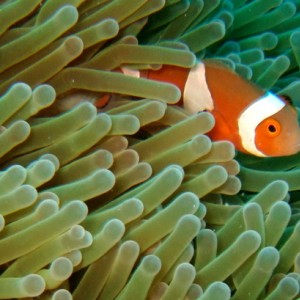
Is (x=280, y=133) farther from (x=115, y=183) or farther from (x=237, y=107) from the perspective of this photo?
(x=115, y=183)

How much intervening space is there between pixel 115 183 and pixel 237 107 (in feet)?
1.78

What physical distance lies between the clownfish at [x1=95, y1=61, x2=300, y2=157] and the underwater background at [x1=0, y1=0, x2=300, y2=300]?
3.1 inches

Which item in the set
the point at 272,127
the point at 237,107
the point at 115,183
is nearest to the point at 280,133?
the point at 272,127

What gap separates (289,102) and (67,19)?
760 millimetres

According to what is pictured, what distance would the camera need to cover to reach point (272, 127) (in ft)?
5.79

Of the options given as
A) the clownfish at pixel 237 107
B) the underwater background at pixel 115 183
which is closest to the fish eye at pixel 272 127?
the clownfish at pixel 237 107

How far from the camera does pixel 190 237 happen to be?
129cm

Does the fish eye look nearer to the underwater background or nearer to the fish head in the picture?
the fish head

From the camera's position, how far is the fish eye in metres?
1.76

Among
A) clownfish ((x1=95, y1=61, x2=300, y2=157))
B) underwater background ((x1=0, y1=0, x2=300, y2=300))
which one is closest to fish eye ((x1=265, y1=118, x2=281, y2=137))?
clownfish ((x1=95, y1=61, x2=300, y2=157))

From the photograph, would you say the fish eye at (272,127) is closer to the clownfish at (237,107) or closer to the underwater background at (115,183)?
the clownfish at (237,107)

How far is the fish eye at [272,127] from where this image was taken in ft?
5.76

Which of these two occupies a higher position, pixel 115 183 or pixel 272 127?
pixel 115 183

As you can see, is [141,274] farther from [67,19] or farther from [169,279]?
[67,19]
